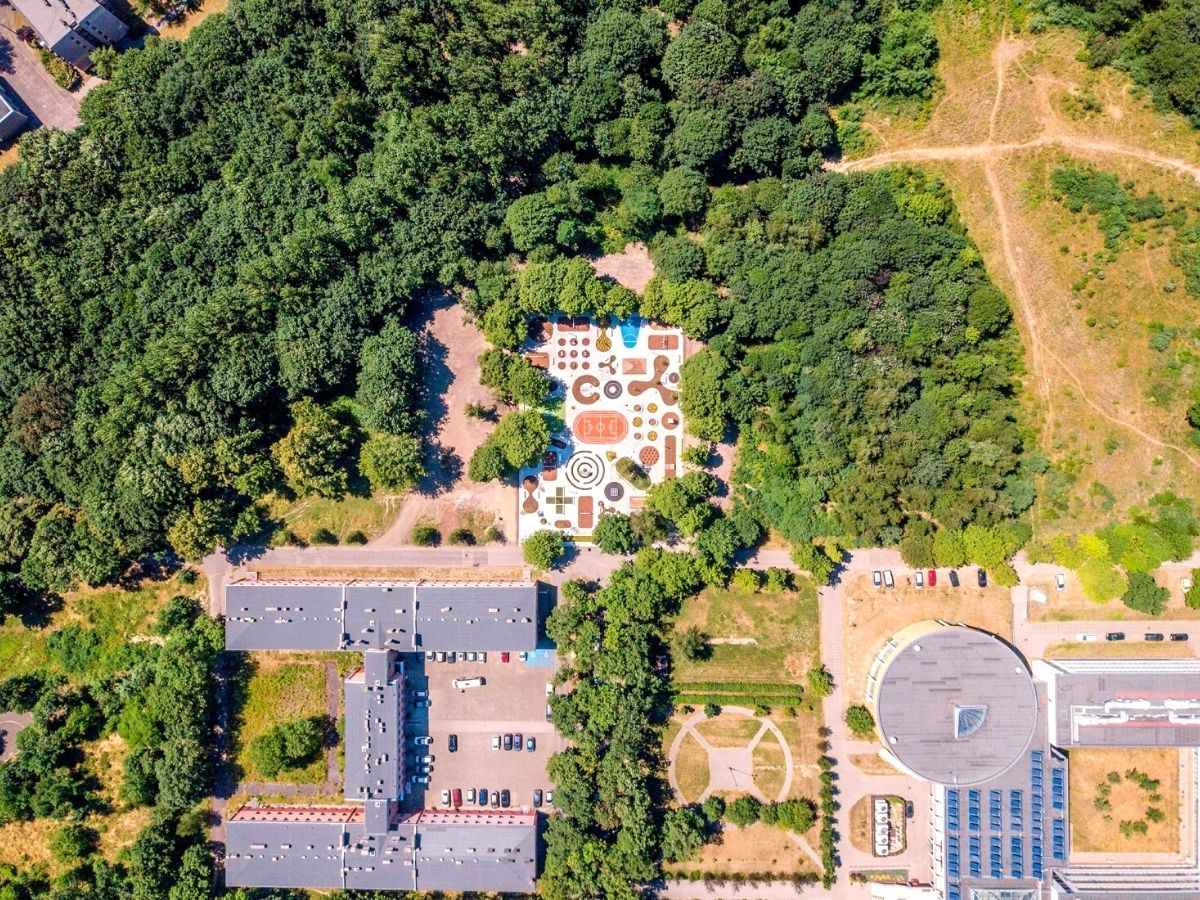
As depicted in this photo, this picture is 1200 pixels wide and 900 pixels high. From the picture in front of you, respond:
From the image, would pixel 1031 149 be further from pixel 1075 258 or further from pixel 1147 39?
pixel 1147 39

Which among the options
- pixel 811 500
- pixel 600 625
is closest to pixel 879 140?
pixel 811 500

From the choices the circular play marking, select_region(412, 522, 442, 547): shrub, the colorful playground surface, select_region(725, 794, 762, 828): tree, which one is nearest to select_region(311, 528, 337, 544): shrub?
select_region(412, 522, 442, 547): shrub

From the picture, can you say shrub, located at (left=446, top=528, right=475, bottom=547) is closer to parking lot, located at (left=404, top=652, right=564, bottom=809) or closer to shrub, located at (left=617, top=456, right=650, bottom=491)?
parking lot, located at (left=404, top=652, right=564, bottom=809)

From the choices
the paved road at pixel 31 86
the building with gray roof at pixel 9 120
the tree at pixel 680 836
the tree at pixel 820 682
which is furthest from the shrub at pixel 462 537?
the building with gray roof at pixel 9 120

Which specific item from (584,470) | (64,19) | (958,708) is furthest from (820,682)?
(64,19)

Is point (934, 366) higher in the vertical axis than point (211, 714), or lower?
higher

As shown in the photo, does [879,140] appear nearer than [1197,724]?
No

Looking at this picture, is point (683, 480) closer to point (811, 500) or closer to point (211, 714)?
point (811, 500)
